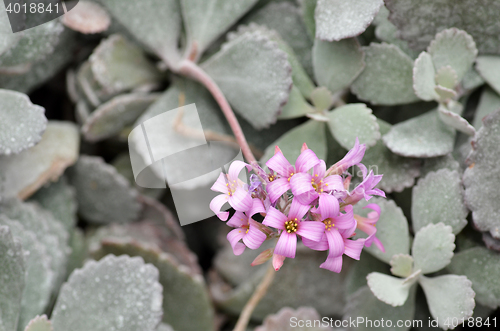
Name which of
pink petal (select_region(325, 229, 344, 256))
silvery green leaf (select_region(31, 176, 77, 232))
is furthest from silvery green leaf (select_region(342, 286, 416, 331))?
silvery green leaf (select_region(31, 176, 77, 232))

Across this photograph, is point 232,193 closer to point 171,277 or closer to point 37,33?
point 171,277

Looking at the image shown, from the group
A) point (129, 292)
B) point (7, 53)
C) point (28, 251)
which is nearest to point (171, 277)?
point (129, 292)

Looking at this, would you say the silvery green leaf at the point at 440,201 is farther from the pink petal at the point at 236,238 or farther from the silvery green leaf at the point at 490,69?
the pink petal at the point at 236,238

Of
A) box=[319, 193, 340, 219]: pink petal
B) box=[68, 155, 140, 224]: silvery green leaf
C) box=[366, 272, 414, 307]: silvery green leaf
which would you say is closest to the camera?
box=[319, 193, 340, 219]: pink petal

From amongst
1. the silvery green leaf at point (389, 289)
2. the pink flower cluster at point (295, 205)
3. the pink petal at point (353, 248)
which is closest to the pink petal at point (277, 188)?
the pink flower cluster at point (295, 205)

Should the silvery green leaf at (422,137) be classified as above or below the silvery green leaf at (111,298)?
above

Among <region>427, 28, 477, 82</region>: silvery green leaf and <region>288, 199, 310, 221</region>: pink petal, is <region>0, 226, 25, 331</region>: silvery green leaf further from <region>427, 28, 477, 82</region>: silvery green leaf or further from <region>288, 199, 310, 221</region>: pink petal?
<region>427, 28, 477, 82</region>: silvery green leaf
